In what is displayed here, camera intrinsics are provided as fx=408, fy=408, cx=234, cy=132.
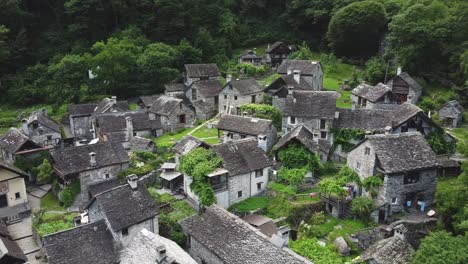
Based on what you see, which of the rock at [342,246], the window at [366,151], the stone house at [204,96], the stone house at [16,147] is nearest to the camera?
the rock at [342,246]

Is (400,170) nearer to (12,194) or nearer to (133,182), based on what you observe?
(133,182)

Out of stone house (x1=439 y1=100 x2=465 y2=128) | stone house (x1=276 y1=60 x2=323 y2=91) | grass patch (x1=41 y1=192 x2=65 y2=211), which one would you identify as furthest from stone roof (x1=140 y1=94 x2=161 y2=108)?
stone house (x1=439 y1=100 x2=465 y2=128)

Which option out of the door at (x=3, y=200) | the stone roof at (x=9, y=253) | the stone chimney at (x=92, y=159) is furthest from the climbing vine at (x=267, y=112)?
the stone roof at (x=9, y=253)

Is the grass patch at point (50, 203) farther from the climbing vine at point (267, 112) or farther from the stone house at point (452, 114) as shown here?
the stone house at point (452, 114)

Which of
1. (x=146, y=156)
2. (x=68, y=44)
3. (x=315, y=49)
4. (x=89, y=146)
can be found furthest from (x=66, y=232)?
(x=315, y=49)

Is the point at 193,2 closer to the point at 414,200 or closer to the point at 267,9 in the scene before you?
the point at 267,9

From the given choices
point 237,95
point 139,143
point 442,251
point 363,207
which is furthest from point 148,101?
point 442,251
